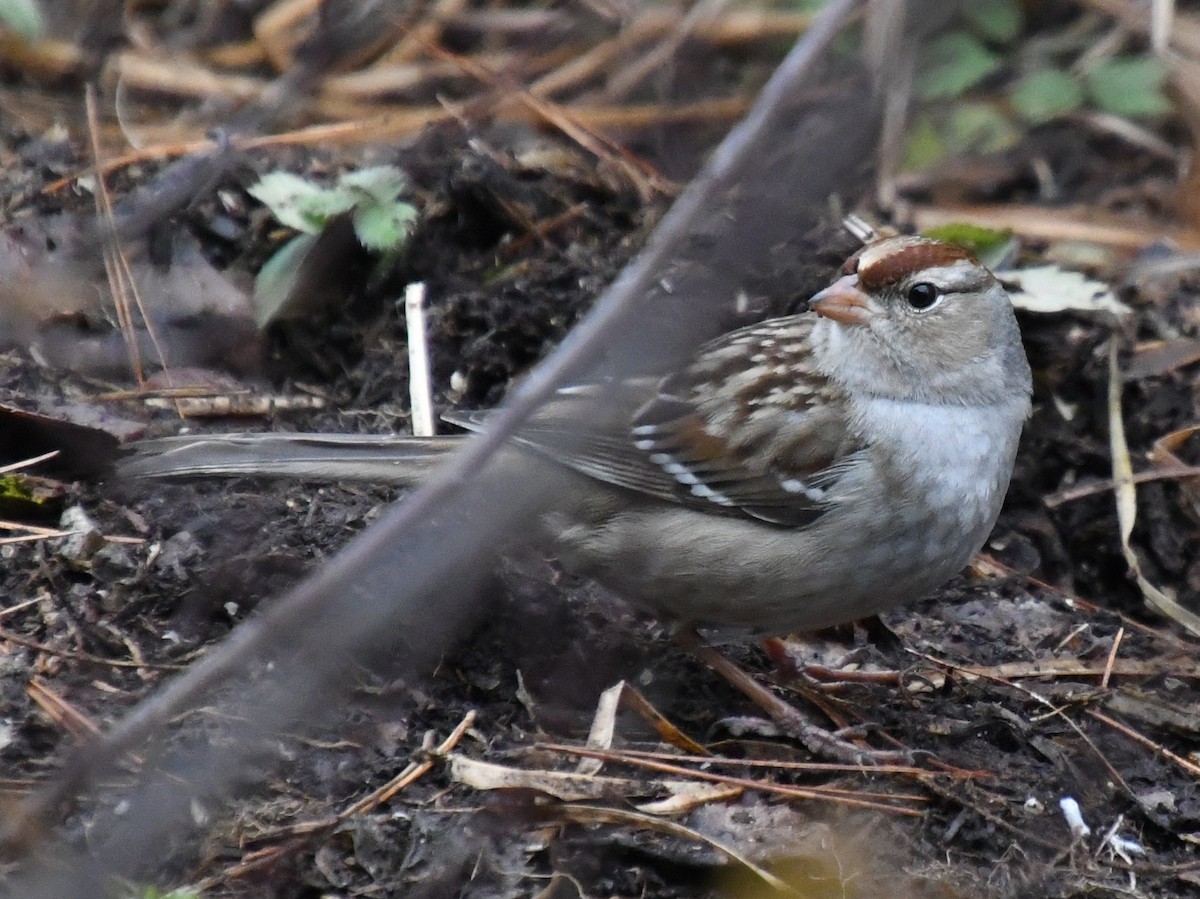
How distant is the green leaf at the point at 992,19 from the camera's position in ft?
16.5

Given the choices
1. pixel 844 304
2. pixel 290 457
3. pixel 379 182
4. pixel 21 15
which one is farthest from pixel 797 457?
pixel 21 15

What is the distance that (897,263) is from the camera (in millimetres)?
3070

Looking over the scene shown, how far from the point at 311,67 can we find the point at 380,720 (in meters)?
1.64

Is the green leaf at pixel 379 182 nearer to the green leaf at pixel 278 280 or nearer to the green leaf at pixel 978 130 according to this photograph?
the green leaf at pixel 278 280

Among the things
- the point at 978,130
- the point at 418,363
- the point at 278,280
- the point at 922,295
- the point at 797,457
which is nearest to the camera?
the point at 797,457

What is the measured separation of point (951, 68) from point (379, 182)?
2122 mm

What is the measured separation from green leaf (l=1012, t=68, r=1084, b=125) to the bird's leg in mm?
2669

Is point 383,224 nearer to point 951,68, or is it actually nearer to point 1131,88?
point 951,68

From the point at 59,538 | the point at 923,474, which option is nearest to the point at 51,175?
the point at 59,538

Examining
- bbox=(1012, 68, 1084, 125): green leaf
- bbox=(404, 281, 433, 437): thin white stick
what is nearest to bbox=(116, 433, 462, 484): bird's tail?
bbox=(404, 281, 433, 437): thin white stick

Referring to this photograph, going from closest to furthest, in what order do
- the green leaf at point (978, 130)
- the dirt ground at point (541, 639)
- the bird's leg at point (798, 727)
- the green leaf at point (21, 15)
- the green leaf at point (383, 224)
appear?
the dirt ground at point (541, 639) → the bird's leg at point (798, 727) → the green leaf at point (21, 15) → the green leaf at point (383, 224) → the green leaf at point (978, 130)

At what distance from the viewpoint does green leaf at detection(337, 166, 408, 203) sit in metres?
3.74

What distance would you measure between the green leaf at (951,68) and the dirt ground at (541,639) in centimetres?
79

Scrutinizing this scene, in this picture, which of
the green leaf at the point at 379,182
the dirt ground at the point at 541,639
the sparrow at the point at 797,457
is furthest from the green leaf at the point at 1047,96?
the green leaf at the point at 379,182
